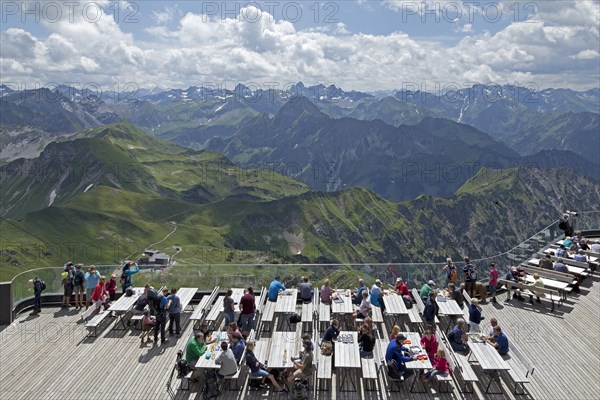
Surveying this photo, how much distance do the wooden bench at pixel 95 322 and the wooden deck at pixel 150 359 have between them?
31 cm

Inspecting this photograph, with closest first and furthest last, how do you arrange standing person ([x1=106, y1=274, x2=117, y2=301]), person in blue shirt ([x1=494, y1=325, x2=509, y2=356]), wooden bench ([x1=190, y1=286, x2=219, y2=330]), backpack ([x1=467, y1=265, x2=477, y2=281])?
person in blue shirt ([x1=494, y1=325, x2=509, y2=356]), wooden bench ([x1=190, y1=286, x2=219, y2=330]), standing person ([x1=106, y1=274, x2=117, y2=301]), backpack ([x1=467, y1=265, x2=477, y2=281])

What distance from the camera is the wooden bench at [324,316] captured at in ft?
67.5

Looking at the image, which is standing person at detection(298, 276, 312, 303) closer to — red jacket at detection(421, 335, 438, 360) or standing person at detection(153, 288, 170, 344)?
standing person at detection(153, 288, 170, 344)

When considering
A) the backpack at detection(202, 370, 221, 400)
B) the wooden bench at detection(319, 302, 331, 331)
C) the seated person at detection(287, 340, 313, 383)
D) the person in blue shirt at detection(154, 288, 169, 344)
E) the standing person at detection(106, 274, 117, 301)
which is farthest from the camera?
the standing person at detection(106, 274, 117, 301)

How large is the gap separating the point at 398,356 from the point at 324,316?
4849 mm

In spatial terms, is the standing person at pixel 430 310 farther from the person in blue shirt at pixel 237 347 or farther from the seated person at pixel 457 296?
the person in blue shirt at pixel 237 347

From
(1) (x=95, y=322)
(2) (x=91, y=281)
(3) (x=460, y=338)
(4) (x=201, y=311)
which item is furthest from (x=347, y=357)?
(2) (x=91, y=281)

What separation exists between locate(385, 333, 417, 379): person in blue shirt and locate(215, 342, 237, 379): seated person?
16.6 ft

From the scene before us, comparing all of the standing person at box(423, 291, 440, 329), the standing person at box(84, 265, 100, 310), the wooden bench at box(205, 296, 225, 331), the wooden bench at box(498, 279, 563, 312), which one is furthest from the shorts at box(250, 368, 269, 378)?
the wooden bench at box(498, 279, 563, 312)

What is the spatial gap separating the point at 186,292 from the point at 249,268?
11.3 feet

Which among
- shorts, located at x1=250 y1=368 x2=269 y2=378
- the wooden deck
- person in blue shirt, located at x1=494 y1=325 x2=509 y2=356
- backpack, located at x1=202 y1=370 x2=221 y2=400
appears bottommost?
the wooden deck

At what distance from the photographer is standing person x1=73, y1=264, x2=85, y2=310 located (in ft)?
76.6

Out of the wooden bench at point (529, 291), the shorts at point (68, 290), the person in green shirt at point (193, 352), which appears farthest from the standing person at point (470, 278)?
the shorts at point (68, 290)

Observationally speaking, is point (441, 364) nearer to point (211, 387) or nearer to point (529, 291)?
point (211, 387)
